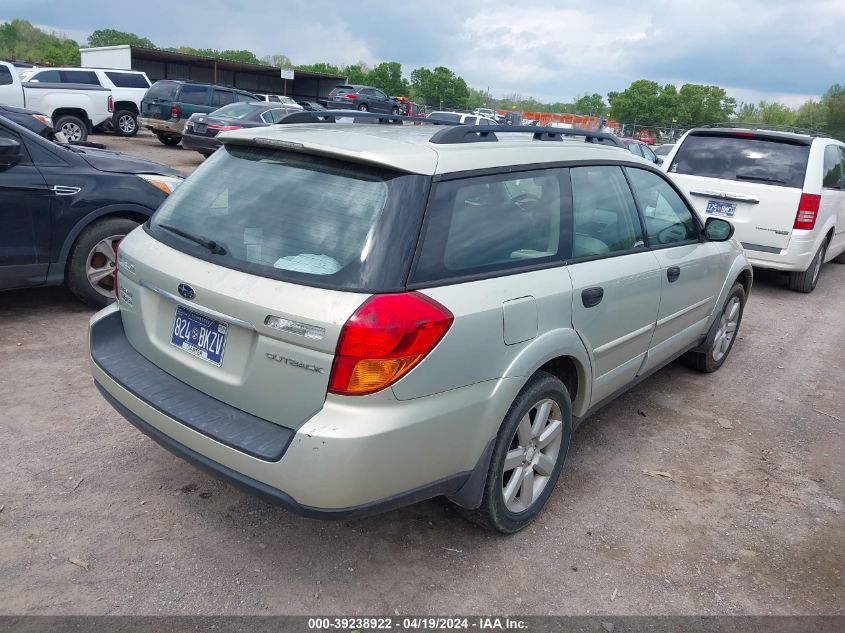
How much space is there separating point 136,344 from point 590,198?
2.33m

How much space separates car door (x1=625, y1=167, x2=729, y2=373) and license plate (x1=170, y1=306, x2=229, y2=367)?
2.51 metres

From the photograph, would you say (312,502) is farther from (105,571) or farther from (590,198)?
(590,198)

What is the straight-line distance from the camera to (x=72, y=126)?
17391 millimetres

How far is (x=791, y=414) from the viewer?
4863mm

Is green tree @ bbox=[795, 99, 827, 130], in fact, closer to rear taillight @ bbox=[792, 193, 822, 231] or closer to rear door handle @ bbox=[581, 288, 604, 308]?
rear taillight @ bbox=[792, 193, 822, 231]

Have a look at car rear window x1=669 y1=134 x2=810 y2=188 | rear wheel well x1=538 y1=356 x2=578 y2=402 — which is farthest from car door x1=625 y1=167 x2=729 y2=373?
car rear window x1=669 y1=134 x2=810 y2=188

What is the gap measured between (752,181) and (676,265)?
179 inches

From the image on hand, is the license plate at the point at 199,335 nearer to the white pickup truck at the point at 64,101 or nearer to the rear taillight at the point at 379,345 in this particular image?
the rear taillight at the point at 379,345

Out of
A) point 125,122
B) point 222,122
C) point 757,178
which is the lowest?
point 125,122

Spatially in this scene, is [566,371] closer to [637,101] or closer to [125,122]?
[125,122]

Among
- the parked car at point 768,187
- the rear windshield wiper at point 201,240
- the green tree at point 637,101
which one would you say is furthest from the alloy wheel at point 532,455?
the green tree at point 637,101

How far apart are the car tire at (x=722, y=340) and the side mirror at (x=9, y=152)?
5.26 meters

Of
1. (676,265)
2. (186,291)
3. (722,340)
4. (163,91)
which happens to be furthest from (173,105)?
(186,291)

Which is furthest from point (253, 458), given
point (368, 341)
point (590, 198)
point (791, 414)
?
point (791, 414)
